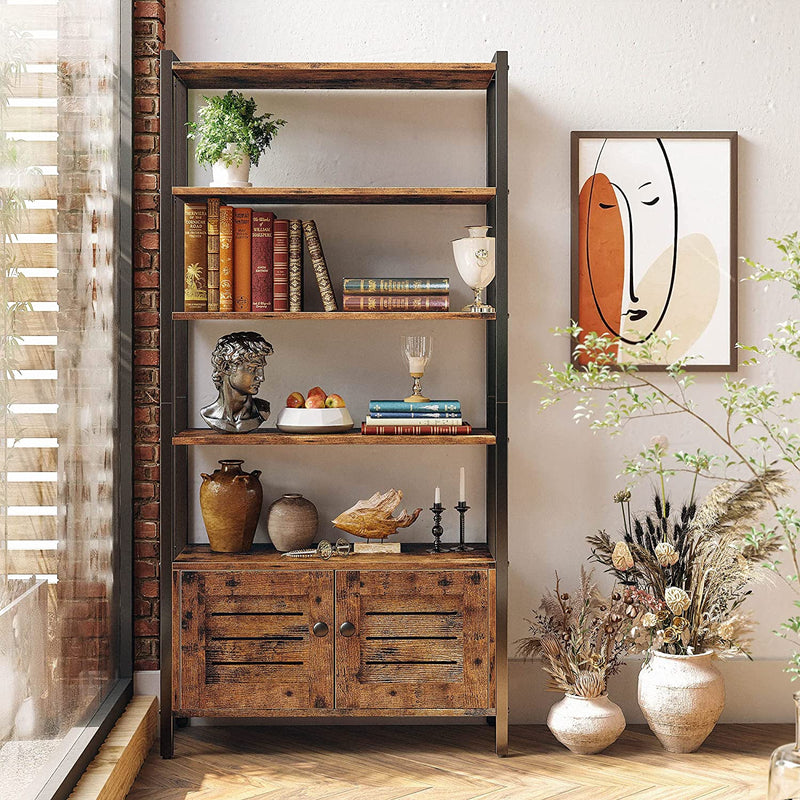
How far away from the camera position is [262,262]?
2729 mm

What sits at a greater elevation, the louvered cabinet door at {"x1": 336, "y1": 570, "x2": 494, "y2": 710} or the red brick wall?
the red brick wall

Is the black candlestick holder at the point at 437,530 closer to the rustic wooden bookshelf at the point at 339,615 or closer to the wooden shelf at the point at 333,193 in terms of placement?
the rustic wooden bookshelf at the point at 339,615

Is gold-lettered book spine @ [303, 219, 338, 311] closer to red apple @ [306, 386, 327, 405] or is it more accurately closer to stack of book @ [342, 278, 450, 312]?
stack of book @ [342, 278, 450, 312]

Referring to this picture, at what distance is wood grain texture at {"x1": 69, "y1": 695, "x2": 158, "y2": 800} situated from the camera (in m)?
2.22

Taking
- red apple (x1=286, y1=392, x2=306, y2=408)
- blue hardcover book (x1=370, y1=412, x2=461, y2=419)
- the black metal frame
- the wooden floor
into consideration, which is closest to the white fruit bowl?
red apple (x1=286, y1=392, x2=306, y2=408)

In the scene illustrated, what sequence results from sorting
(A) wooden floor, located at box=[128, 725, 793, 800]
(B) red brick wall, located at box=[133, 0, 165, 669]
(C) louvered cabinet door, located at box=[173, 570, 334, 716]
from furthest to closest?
(B) red brick wall, located at box=[133, 0, 165, 669] < (C) louvered cabinet door, located at box=[173, 570, 334, 716] < (A) wooden floor, located at box=[128, 725, 793, 800]

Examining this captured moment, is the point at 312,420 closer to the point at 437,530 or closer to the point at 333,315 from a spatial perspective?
the point at 333,315

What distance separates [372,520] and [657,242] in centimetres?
133

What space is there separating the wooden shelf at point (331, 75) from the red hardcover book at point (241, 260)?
1.40 feet

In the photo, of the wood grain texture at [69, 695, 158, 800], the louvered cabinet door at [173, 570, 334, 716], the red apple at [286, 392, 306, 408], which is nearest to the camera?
the wood grain texture at [69, 695, 158, 800]

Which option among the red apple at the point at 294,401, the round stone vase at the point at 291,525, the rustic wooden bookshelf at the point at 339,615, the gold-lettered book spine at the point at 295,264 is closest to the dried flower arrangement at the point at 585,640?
the rustic wooden bookshelf at the point at 339,615

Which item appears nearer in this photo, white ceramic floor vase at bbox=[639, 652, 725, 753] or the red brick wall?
white ceramic floor vase at bbox=[639, 652, 725, 753]

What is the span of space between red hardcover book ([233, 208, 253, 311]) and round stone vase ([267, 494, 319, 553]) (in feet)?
2.07

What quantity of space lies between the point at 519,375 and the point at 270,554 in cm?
102
